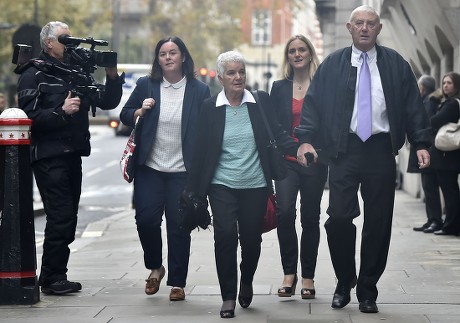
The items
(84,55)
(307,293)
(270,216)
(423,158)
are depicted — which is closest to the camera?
(423,158)

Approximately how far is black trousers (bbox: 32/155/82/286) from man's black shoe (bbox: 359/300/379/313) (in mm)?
2337

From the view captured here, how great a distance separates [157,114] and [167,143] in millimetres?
214

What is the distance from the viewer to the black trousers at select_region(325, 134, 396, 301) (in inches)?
335

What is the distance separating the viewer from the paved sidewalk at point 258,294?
8.31 metres

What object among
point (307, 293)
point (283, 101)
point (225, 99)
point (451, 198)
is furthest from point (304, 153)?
point (451, 198)

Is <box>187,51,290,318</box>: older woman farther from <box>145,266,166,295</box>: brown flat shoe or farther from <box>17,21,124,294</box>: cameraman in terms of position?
<box>17,21,124,294</box>: cameraman

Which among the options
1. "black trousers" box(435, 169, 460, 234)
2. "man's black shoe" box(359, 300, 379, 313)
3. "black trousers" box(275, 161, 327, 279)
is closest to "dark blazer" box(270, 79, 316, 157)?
"black trousers" box(275, 161, 327, 279)

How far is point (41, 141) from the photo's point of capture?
31.6 feet

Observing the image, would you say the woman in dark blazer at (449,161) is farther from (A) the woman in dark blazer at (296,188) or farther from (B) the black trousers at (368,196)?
(B) the black trousers at (368,196)

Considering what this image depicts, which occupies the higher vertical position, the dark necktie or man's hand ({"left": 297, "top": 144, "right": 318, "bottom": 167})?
the dark necktie

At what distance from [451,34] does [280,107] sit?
8108mm

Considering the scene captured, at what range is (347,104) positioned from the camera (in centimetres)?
852

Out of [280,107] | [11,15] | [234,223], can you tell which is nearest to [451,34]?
[280,107]

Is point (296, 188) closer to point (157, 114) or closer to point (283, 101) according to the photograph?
point (283, 101)
